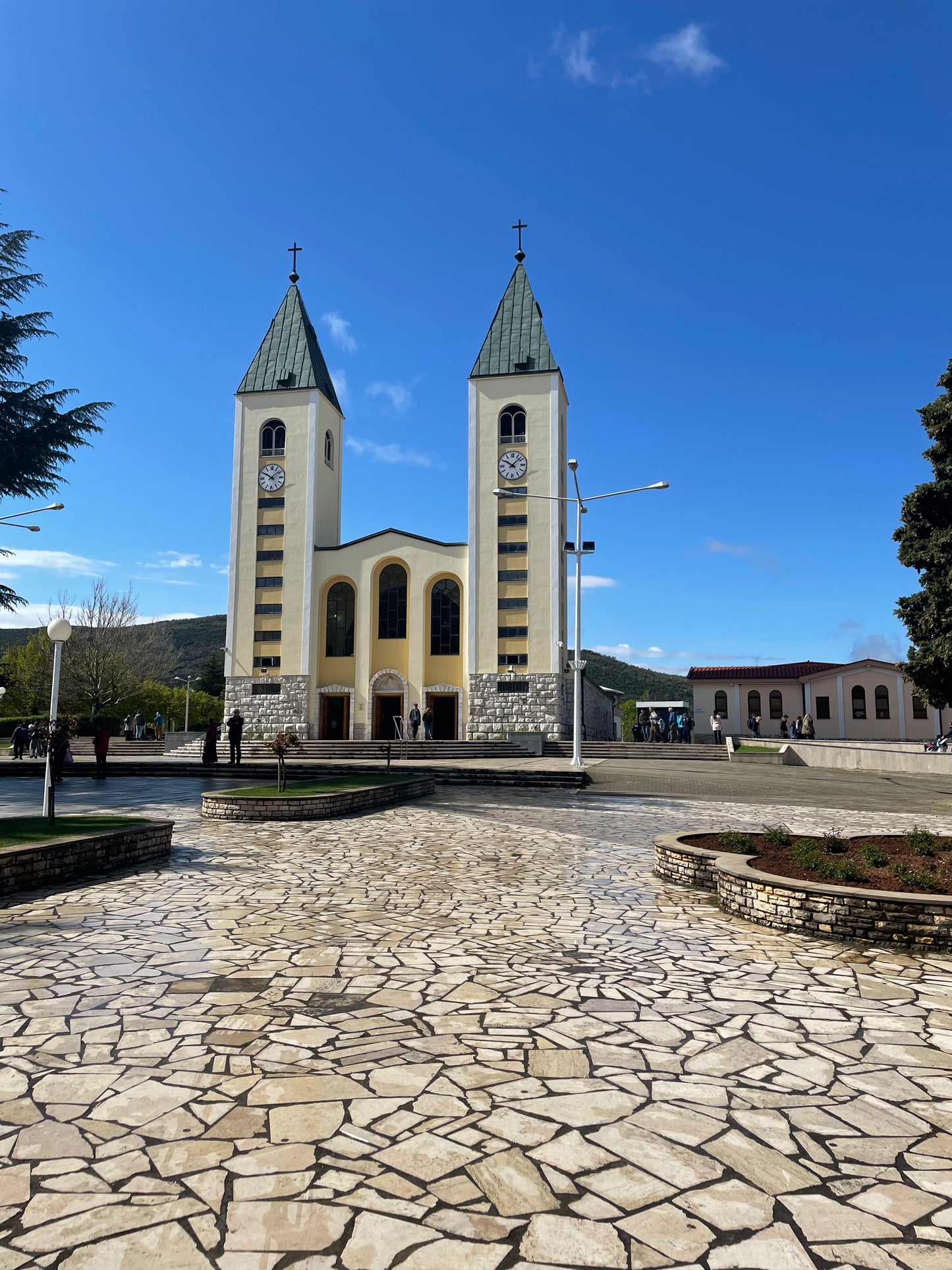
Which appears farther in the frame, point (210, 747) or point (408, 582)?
point (408, 582)

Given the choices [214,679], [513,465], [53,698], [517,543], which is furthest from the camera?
[214,679]

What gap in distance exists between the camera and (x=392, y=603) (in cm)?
4206

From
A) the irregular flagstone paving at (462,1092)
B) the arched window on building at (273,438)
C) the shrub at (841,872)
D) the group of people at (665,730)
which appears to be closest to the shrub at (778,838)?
the shrub at (841,872)

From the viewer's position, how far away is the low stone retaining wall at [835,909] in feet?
19.3

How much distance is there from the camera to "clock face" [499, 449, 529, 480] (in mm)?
40062

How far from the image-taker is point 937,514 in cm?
2273

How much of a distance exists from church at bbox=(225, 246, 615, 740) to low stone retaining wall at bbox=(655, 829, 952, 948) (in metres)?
30.7

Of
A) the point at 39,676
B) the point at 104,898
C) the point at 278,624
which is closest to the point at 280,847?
the point at 104,898

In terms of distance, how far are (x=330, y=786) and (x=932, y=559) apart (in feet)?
58.1

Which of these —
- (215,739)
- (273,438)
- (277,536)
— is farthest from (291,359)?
(215,739)

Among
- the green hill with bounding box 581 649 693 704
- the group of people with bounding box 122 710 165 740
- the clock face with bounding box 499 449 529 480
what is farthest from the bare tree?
the green hill with bounding box 581 649 693 704

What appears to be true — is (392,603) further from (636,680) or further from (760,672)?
(636,680)

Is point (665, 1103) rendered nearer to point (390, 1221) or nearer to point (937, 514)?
point (390, 1221)

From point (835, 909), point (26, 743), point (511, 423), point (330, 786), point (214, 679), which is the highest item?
point (511, 423)
